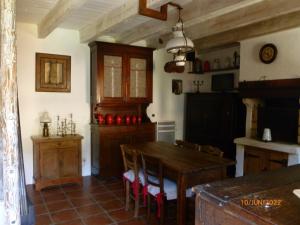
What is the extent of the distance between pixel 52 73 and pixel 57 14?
127 cm

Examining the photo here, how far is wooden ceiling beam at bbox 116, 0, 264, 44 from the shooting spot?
9.04ft

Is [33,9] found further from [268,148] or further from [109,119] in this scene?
[268,148]

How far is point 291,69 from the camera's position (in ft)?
11.6

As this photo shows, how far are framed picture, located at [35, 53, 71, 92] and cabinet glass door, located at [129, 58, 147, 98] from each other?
3.45ft

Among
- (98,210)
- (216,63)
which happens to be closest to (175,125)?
(216,63)

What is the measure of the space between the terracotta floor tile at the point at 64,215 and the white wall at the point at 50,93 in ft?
4.31

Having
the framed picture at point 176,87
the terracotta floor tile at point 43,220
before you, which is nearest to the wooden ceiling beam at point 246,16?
the framed picture at point 176,87

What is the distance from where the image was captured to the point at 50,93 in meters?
4.07

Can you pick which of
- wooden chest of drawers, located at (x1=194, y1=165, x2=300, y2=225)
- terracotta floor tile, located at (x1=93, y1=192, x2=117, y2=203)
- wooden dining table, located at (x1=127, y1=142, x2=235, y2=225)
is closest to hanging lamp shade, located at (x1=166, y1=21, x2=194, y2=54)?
wooden dining table, located at (x1=127, y1=142, x2=235, y2=225)

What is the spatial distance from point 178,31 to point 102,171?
255 cm

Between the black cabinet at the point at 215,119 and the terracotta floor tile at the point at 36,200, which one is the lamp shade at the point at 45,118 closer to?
the terracotta floor tile at the point at 36,200

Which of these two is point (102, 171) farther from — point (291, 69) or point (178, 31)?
point (291, 69)

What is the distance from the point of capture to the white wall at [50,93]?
387 centimetres

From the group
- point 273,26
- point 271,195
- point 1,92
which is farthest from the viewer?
point 273,26
